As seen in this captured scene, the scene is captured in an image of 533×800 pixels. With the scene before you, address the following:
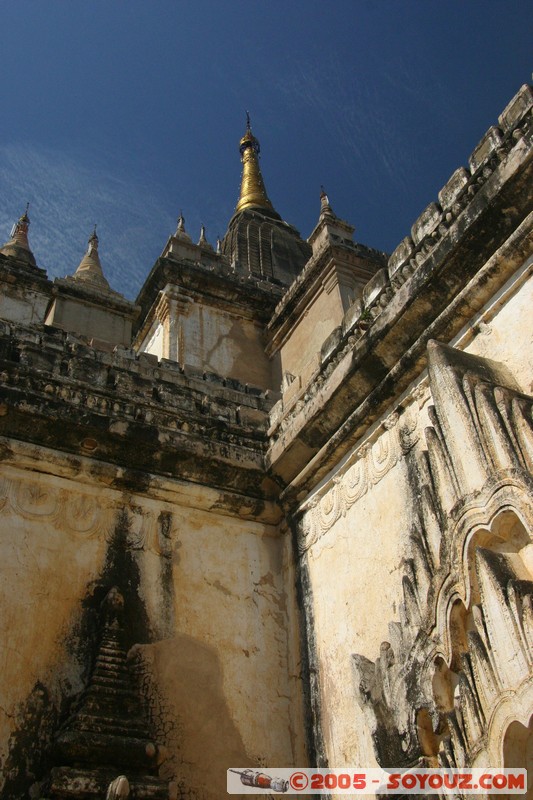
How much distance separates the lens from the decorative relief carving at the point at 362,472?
646 centimetres

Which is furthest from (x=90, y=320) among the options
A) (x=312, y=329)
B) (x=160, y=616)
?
(x=160, y=616)

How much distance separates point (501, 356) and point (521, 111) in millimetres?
1894

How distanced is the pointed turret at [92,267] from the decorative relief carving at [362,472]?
41.0 feet

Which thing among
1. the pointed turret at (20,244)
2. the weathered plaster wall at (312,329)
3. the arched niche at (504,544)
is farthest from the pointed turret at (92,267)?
the arched niche at (504,544)

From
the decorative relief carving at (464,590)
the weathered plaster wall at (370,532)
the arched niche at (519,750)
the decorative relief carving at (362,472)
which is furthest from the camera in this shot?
the decorative relief carving at (362,472)

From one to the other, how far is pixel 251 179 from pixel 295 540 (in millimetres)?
29101

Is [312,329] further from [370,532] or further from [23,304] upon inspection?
[370,532]

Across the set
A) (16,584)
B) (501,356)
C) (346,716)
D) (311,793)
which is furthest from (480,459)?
(16,584)

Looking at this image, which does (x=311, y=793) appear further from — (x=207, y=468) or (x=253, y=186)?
(x=253, y=186)

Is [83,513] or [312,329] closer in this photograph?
[83,513]

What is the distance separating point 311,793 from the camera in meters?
6.30

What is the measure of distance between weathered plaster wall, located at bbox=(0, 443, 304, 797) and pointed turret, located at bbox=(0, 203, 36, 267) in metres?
12.5

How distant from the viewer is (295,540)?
7.74 metres

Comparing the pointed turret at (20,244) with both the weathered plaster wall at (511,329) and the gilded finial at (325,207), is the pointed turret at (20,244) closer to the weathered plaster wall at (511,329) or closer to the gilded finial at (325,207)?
the gilded finial at (325,207)
